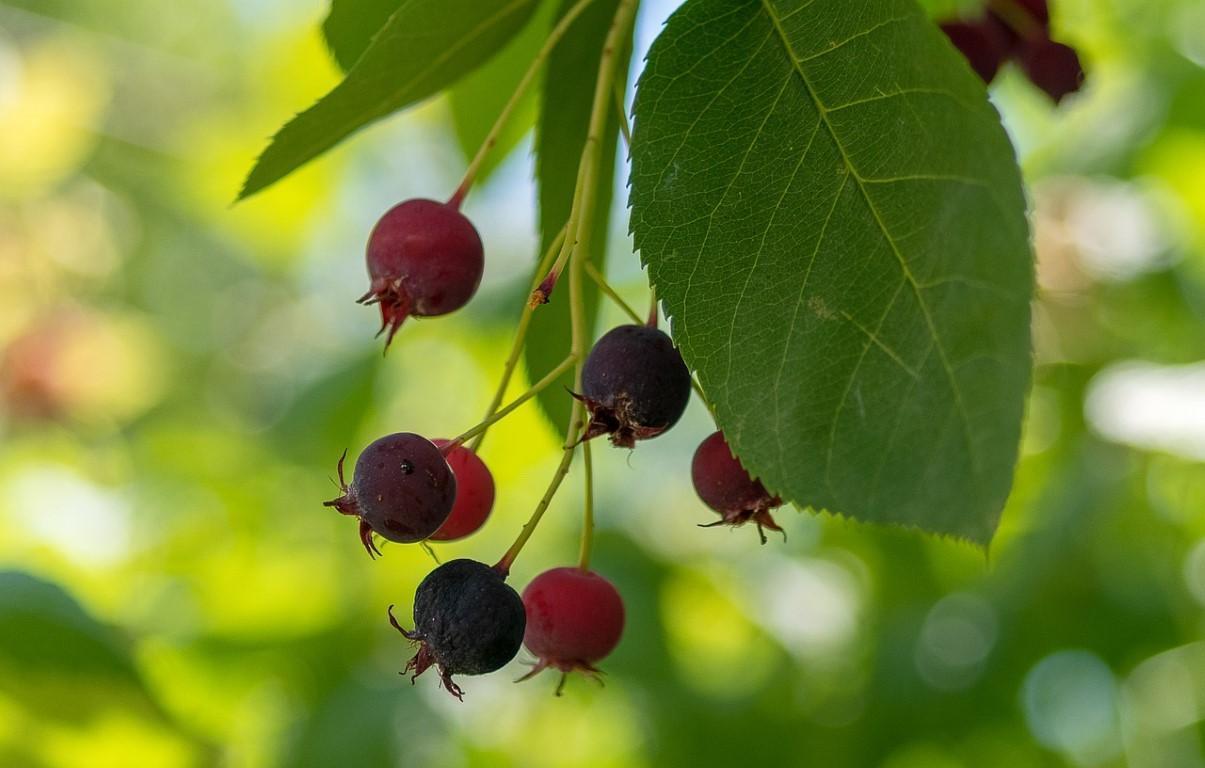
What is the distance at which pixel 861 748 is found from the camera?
2238mm

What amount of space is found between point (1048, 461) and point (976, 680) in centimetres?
61

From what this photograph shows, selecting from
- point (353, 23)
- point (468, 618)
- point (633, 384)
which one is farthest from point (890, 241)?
point (353, 23)

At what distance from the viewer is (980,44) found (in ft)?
4.70

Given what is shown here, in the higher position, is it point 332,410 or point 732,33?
point 732,33

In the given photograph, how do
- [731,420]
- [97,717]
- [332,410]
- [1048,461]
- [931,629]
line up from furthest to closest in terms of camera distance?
[332,410] → [1048,461] → [931,629] → [97,717] → [731,420]

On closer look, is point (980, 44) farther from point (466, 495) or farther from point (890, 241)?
point (466, 495)

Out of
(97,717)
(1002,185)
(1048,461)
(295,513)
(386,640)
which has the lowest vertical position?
(1048,461)

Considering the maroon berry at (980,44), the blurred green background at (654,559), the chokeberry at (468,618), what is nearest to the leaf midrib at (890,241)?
the chokeberry at (468,618)

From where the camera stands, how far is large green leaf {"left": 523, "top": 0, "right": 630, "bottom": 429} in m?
1.28

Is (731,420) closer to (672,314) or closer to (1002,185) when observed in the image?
(672,314)

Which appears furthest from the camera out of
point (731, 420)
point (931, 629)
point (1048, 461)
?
point (1048, 461)

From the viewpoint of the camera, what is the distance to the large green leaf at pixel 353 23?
1.18 m

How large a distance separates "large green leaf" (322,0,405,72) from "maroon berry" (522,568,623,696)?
0.56 metres

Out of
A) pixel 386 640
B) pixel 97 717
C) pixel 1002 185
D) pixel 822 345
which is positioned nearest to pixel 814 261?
pixel 822 345
